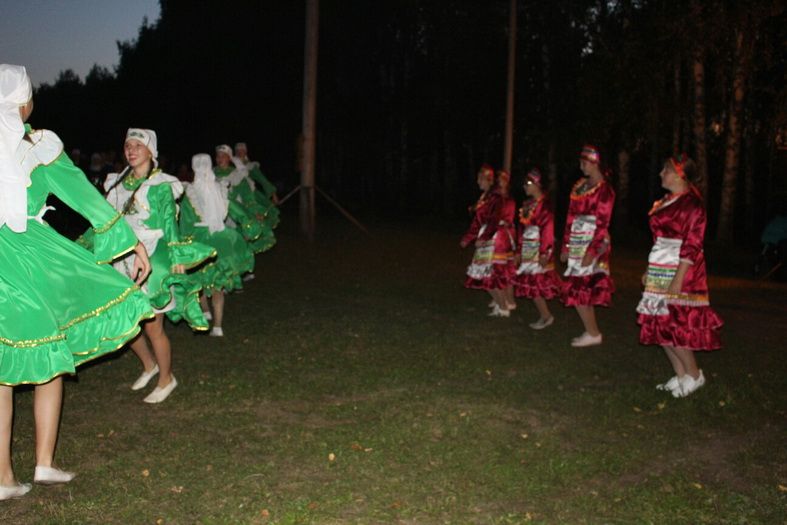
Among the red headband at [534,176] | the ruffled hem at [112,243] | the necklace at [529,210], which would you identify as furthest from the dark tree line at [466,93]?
the ruffled hem at [112,243]

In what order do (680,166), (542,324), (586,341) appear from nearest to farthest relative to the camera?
(680,166), (586,341), (542,324)

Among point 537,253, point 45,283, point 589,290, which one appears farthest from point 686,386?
point 45,283

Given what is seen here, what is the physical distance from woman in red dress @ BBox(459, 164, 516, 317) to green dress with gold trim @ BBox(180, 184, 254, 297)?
109 inches

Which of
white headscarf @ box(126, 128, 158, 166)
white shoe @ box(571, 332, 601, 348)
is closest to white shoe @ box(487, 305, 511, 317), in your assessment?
white shoe @ box(571, 332, 601, 348)

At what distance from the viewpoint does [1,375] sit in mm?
4305

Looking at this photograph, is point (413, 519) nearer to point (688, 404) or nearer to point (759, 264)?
point (688, 404)

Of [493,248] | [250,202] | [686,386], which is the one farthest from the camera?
[250,202]

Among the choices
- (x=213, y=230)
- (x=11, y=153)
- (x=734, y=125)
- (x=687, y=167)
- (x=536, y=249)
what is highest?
(x=734, y=125)

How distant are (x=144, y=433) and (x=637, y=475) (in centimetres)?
339

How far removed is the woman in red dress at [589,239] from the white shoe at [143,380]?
14.0 ft

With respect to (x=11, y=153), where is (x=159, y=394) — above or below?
below

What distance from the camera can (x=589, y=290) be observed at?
8.61 meters

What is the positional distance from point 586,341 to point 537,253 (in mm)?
1316

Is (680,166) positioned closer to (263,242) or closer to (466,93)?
(263,242)
